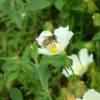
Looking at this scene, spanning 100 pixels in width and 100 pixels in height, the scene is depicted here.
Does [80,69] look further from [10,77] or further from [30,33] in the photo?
[30,33]

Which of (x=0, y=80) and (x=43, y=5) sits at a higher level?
(x=43, y=5)

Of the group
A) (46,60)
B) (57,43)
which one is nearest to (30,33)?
(57,43)

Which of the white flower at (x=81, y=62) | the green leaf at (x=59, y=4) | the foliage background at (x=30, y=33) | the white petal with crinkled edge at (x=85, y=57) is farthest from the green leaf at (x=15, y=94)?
the green leaf at (x=59, y=4)

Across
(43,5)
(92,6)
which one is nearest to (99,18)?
(92,6)

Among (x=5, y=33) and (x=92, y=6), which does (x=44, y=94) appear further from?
(x=5, y=33)

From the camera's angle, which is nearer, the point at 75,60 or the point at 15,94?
the point at 15,94

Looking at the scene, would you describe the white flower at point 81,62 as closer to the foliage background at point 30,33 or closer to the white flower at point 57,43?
the foliage background at point 30,33
